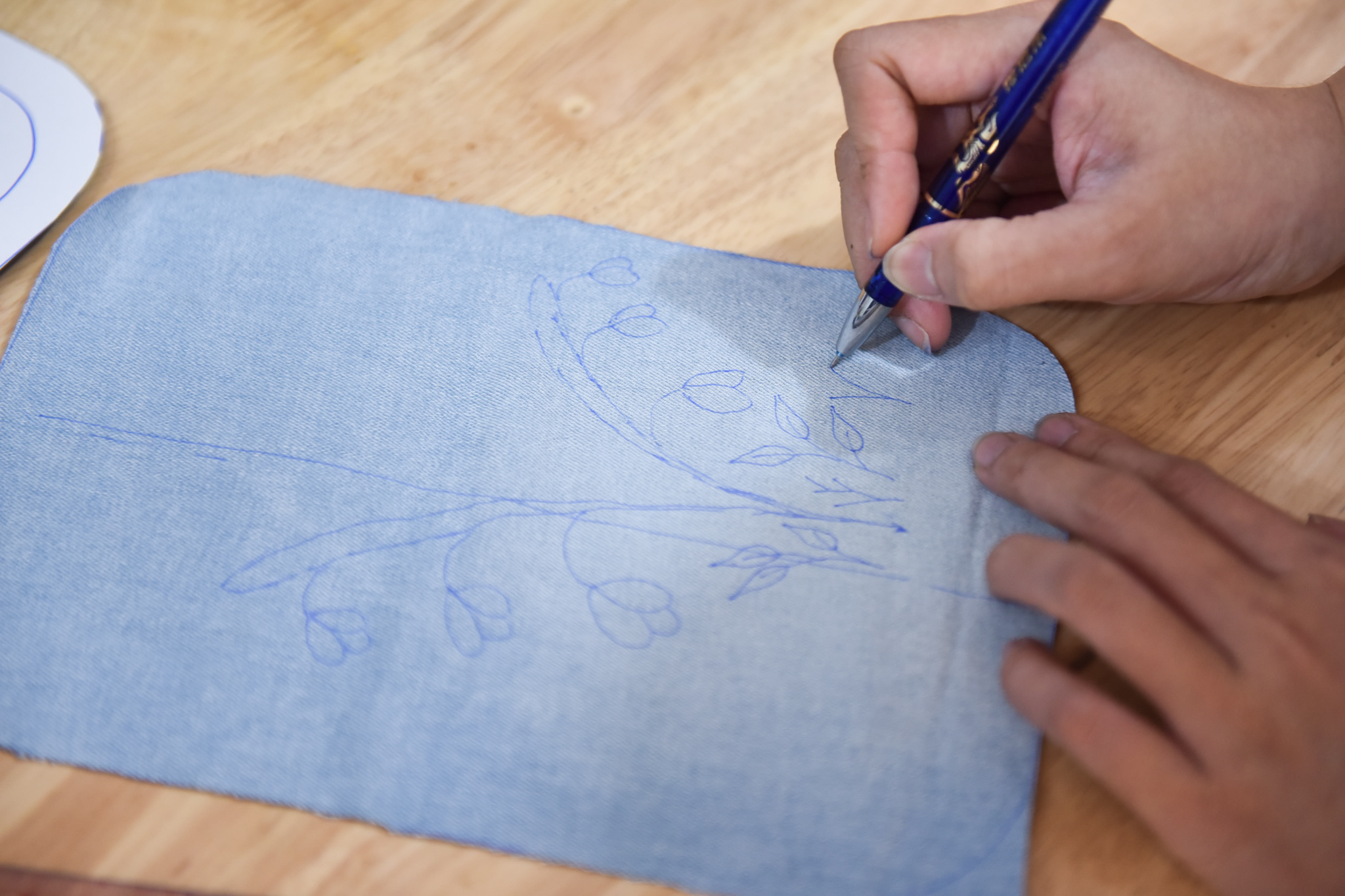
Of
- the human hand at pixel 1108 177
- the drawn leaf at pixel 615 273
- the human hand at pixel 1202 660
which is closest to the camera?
the human hand at pixel 1202 660

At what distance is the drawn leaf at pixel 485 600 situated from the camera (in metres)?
0.63

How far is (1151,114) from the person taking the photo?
656 millimetres

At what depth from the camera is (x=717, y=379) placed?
705mm

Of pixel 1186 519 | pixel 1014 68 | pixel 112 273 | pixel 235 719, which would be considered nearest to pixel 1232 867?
pixel 1186 519

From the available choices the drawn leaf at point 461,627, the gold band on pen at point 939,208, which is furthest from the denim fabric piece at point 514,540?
the gold band on pen at point 939,208

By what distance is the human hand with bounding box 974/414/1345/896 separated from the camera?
0.53 m

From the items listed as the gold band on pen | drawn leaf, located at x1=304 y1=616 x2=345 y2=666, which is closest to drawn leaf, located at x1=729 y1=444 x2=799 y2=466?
the gold band on pen

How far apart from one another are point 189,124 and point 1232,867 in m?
1.06

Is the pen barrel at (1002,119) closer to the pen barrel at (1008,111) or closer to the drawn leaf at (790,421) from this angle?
the pen barrel at (1008,111)

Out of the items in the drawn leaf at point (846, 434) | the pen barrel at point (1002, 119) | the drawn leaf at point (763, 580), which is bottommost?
the drawn leaf at point (763, 580)

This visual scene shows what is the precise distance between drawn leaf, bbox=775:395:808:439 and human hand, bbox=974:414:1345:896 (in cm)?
17

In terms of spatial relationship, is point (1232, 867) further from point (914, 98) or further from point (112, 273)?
point (112, 273)

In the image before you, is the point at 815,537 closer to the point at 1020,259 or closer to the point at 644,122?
the point at 1020,259

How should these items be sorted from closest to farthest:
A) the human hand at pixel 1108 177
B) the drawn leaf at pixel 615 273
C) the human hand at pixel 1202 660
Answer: the human hand at pixel 1202 660, the human hand at pixel 1108 177, the drawn leaf at pixel 615 273
